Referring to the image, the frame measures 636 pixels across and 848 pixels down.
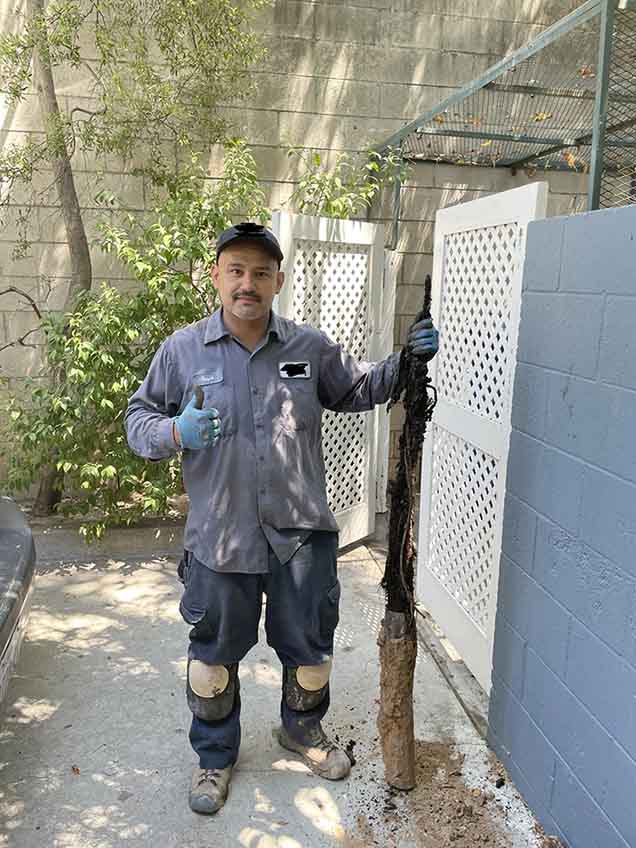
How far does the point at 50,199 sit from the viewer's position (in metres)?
4.84

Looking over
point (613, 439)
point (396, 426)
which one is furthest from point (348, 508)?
point (613, 439)

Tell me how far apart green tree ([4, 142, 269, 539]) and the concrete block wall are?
0.69m

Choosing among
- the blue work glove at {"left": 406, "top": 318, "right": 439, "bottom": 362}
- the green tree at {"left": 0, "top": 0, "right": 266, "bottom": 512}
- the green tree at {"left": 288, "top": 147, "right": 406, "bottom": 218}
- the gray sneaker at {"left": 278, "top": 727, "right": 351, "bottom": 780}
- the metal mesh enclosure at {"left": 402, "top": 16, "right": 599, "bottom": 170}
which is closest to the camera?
the blue work glove at {"left": 406, "top": 318, "right": 439, "bottom": 362}

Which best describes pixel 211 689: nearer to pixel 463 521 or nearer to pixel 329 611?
pixel 329 611

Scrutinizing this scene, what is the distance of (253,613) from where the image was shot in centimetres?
234

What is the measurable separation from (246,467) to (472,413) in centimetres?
116

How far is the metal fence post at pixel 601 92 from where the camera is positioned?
6.89 ft

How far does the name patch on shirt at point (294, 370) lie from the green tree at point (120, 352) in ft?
6.28

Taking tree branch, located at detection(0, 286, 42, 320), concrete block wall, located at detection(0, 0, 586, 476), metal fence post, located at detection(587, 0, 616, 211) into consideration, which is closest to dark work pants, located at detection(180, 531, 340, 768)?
metal fence post, located at detection(587, 0, 616, 211)

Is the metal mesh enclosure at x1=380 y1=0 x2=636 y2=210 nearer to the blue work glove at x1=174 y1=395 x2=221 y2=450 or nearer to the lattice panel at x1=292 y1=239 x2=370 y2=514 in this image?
the lattice panel at x1=292 y1=239 x2=370 y2=514

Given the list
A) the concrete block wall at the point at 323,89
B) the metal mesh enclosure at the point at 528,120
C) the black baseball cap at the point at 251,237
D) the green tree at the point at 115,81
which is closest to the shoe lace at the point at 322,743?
the black baseball cap at the point at 251,237

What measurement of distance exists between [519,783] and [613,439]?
134 cm

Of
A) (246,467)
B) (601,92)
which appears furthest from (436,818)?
(601,92)

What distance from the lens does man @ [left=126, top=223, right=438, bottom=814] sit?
2.21 metres
